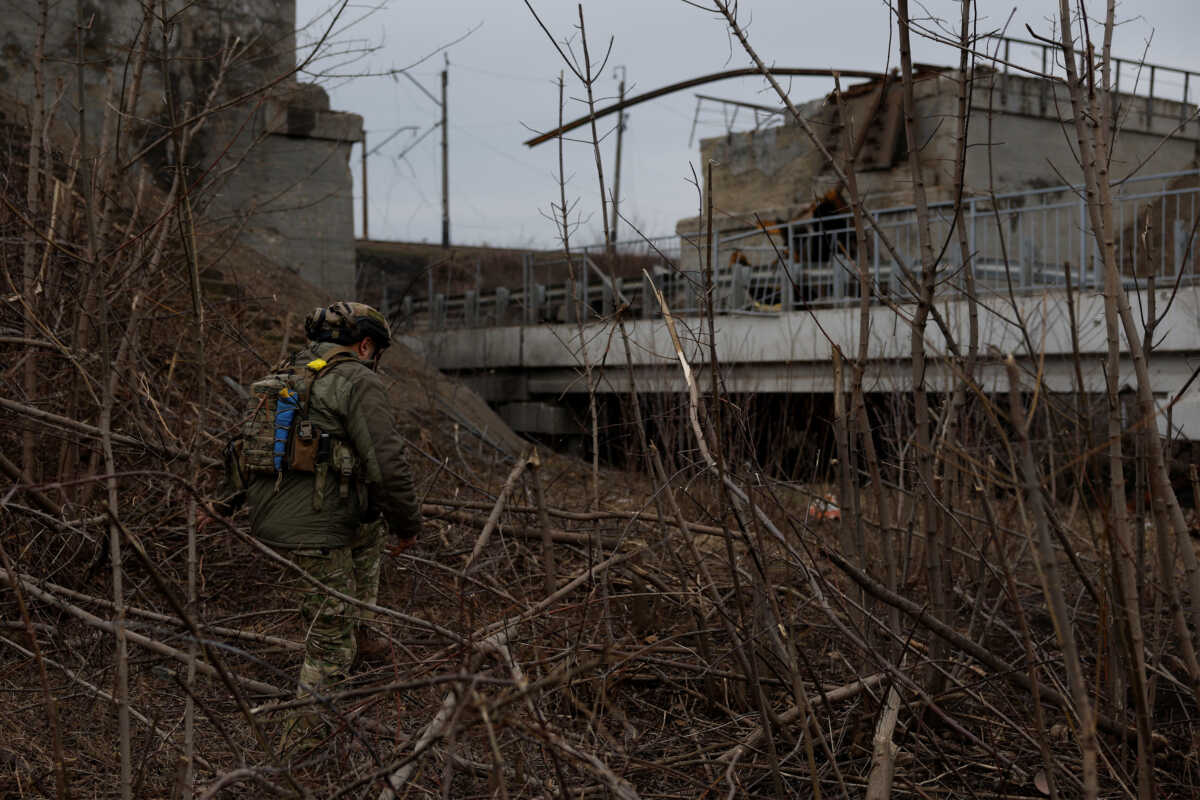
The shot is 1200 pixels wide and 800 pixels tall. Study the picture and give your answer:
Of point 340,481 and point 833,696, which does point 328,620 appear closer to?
point 340,481

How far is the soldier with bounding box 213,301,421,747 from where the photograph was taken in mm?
3834

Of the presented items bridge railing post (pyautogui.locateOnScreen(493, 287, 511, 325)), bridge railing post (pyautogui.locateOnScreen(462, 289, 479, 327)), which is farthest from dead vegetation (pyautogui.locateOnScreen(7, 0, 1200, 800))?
bridge railing post (pyautogui.locateOnScreen(462, 289, 479, 327))

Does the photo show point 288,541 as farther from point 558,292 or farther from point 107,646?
point 558,292

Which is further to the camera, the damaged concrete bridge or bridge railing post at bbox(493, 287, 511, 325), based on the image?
bridge railing post at bbox(493, 287, 511, 325)

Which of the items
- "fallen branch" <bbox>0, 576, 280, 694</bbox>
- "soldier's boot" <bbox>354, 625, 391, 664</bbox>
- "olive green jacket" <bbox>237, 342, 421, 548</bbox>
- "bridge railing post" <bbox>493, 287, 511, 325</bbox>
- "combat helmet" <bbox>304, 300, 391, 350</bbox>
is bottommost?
"soldier's boot" <bbox>354, 625, 391, 664</bbox>

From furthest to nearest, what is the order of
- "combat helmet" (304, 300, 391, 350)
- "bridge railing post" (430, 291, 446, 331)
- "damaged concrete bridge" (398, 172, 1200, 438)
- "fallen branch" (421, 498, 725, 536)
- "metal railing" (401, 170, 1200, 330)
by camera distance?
"bridge railing post" (430, 291, 446, 331) → "metal railing" (401, 170, 1200, 330) → "damaged concrete bridge" (398, 172, 1200, 438) → "fallen branch" (421, 498, 725, 536) → "combat helmet" (304, 300, 391, 350)

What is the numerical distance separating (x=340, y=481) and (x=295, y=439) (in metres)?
0.21

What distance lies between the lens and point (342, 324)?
3971mm

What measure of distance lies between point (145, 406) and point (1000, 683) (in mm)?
4515

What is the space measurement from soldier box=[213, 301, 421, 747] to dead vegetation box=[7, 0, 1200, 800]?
0.74 feet

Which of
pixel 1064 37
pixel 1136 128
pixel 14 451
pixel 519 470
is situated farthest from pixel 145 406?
pixel 1136 128

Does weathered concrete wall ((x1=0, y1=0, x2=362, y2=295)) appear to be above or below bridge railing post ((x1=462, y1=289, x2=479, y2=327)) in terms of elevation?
above

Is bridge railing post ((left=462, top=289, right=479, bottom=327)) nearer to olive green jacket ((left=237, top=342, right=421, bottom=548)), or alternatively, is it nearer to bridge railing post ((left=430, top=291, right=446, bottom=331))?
bridge railing post ((left=430, top=291, right=446, bottom=331))

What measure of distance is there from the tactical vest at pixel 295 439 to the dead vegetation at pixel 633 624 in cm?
23
